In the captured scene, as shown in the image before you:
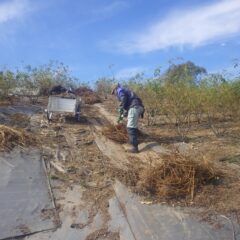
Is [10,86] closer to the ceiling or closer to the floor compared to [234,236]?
closer to the ceiling

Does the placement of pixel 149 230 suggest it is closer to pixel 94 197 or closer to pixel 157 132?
pixel 94 197

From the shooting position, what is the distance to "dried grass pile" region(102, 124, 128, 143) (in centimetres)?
970

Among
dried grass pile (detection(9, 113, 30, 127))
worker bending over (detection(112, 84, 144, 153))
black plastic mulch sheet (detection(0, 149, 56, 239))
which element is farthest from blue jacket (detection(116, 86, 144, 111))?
dried grass pile (detection(9, 113, 30, 127))

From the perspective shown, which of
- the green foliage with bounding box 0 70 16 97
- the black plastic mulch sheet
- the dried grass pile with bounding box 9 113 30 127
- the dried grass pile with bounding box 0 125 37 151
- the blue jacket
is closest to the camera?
the black plastic mulch sheet

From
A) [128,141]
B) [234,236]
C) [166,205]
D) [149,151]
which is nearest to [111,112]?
[128,141]

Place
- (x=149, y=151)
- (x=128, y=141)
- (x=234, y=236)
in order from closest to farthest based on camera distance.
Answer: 1. (x=234, y=236)
2. (x=149, y=151)
3. (x=128, y=141)

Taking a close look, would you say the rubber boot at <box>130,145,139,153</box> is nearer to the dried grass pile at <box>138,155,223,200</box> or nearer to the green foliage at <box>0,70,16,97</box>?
the dried grass pile at <box>138,155,223,200</box>

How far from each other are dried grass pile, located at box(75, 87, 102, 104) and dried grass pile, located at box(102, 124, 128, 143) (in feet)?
20.1

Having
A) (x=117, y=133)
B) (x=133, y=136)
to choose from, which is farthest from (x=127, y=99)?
(x=133, y=136)

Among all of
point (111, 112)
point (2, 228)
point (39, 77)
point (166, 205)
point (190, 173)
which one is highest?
point (39, 77)

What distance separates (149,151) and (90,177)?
1917 mm

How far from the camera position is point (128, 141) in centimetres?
964

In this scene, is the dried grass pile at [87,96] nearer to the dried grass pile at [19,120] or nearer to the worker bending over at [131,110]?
the dried grass pile at [19,120]

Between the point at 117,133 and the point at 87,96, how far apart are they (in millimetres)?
7392
